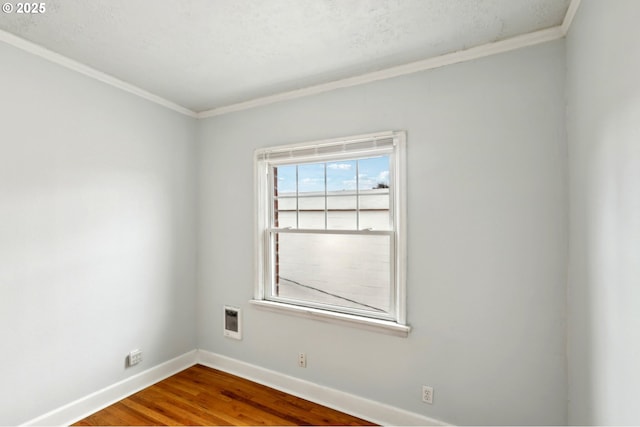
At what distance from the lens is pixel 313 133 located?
2.67 m

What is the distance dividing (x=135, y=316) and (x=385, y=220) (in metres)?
2.29

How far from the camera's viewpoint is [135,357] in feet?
8.87

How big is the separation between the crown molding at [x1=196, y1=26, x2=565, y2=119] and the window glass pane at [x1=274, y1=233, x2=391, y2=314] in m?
1.22

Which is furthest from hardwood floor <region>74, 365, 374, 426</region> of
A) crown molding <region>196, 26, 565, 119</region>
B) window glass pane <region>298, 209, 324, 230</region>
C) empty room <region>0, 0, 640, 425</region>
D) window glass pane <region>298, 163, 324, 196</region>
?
crown molding <region>196, 26, 565, 119</region>

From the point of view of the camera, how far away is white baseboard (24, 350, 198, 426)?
217cm

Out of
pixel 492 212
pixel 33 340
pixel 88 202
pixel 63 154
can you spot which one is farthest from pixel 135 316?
pixel 492 212

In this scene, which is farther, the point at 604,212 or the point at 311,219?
the point at 311,219

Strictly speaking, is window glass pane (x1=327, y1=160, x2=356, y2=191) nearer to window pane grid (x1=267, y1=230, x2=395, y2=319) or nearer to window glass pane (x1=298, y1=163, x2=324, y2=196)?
window glass pane (x1=298, y1=163, x2=324, y2=196)

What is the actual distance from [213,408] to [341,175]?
2.10 meters

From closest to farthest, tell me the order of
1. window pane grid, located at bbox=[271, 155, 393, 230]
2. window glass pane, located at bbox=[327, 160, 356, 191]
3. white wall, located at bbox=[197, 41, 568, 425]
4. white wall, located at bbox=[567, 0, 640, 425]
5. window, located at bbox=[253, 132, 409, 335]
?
white wall, located at bbox=[567, 0, 640, 425]
white wall, located at bbox=[197, 41, 568, 425]
window, located at bbox=[253, 132, 409, 335]
window pane grid, located at bbox=[271, 155, 393, 230]
window glass pane, located at bbox=[327, 160, 356, 191]

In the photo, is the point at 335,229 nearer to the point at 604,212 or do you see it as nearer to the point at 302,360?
the point at 302,360

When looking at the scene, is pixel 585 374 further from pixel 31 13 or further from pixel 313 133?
pixel 31 13

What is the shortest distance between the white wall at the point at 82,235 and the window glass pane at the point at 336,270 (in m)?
1.12

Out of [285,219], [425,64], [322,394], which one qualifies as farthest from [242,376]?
[425,64]
